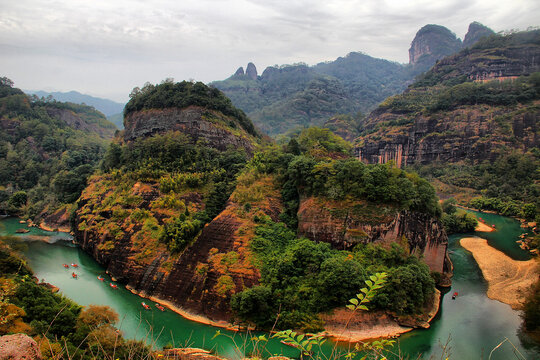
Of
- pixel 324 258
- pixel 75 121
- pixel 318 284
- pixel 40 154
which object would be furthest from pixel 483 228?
pixel 75 121

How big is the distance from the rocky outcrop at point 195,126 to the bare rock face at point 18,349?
3183 cm

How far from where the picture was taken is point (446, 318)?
20.2m

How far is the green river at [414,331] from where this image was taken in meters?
17.0

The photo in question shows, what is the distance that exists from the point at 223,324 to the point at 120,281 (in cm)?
1023

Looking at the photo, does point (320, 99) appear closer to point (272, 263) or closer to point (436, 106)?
point (436, 106)

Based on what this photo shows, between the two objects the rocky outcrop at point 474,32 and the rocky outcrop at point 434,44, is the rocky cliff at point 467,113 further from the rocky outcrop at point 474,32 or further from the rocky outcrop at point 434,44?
the rocky outcrop at point 434,44

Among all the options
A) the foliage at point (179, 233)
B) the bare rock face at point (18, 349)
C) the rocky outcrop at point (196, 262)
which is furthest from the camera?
the foliage at point (179, 233)

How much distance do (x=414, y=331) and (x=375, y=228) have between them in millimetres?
6449

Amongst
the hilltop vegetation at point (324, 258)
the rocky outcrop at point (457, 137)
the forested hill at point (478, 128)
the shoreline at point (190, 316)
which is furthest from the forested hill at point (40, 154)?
the forested hill at point (478, 128)

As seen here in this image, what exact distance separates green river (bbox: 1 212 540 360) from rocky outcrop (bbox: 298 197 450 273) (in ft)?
12.3

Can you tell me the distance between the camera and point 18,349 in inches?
202

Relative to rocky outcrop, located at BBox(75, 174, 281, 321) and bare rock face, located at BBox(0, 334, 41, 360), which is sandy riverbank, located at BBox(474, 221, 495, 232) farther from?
bare rock face, located at BBox(0, 334, 41, 360)

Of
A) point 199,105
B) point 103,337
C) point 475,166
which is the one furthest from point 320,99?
point 103,337

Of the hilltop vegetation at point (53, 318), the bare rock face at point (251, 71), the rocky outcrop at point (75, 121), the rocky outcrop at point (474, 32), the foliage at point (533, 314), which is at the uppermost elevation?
the rocky outcrop at point (474, 32)
